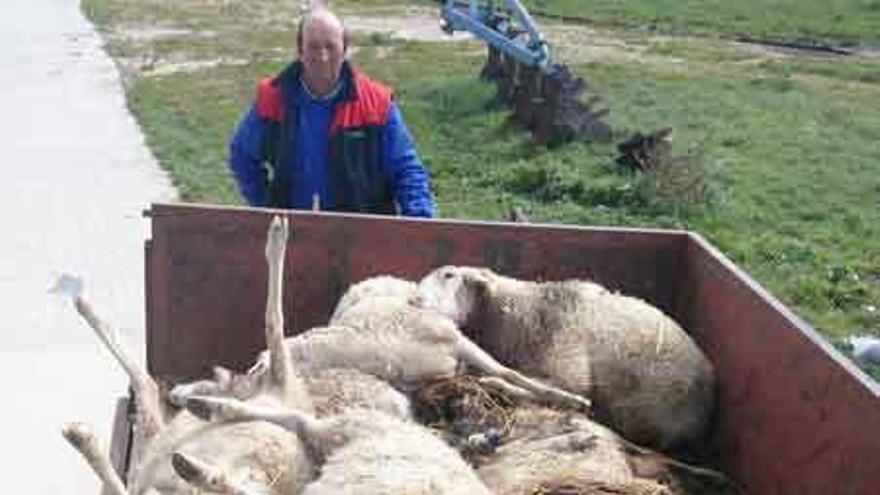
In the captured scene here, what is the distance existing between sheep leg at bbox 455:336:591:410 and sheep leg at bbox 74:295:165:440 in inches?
36.4

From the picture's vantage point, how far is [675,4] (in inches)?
1153

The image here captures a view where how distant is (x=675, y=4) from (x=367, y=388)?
26.1 m

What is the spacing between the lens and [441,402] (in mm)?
4336

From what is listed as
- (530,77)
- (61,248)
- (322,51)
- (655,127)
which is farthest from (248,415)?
(655,127)

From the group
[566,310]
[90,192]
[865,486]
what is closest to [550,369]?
[566,310]

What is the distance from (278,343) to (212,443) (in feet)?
1.77

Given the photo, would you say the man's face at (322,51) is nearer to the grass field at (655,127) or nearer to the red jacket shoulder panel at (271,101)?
the red jacket shoulder panel at (271,101)

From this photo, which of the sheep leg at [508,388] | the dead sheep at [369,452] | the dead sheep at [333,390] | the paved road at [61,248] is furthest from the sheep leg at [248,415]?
the paved road at [61,248]

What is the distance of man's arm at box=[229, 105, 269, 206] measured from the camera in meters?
5.91

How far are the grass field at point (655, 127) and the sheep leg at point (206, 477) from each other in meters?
5.38

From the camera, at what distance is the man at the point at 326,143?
227 inches

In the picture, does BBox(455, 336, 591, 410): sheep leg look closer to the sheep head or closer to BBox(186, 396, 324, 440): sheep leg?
the sheep head

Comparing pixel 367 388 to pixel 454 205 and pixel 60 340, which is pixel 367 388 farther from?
pixel 454 205

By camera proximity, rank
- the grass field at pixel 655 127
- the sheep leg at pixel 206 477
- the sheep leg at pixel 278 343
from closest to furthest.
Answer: the sheep leg at pixel 206 477, the sheep leg at pixel 278 343, the grass field at pixel 655 127
